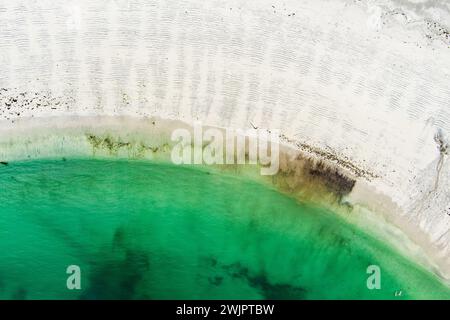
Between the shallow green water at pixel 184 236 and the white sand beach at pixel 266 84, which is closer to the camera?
the white sand beach at pixel 266 84

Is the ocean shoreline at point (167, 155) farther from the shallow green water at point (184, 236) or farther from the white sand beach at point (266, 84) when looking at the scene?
the shallow green water at point (184, 236)

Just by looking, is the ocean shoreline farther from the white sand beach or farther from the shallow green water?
the shallow green water

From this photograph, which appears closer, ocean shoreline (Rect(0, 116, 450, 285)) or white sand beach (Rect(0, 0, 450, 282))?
white sand beach (Rect(0, 0, 450, 282))

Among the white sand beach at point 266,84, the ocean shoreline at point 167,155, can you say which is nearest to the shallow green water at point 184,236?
the ocean shoreline at point 167,155

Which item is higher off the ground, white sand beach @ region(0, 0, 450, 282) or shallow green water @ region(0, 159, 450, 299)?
white sand beach @ region(0, 0, 450, 282)

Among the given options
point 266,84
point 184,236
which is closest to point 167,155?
point 184,236

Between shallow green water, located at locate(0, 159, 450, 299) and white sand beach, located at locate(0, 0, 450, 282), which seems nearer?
white sand beach, located at locate(0, 0, 450, 282)

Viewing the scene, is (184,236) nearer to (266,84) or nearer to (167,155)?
(167,155)

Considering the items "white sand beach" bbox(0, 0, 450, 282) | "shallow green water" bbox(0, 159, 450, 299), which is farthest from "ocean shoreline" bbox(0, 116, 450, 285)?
"shallow green water" bbox(0, 159, 450, 299)

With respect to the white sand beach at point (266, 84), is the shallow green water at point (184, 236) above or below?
below

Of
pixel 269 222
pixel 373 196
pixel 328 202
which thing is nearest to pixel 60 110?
pixel 269 222
